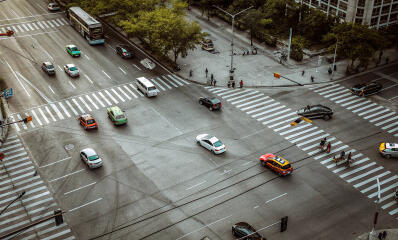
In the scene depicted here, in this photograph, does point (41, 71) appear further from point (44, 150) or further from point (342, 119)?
point (342, 119)

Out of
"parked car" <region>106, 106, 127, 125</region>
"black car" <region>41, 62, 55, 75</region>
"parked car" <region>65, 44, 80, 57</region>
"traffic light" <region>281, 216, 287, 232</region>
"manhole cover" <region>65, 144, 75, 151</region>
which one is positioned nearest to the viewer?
"traffic light" <region>281, 216, 287, 232</region>

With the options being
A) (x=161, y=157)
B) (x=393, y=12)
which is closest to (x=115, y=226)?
(x=161, y=157)

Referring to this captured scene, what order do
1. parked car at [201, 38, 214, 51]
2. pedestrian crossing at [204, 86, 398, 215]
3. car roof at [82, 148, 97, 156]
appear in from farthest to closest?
parked car at [201, 38, 214, 51] < car roof at [82, 148, 97, 156] < pedestrian crossing at [204, 86, 398, 215]

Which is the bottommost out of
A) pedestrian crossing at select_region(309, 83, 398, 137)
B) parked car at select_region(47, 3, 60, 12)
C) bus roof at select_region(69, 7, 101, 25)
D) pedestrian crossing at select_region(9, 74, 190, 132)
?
pedestrian crossing at select_region(9, 74, 190, 132)

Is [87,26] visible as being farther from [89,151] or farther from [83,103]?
[89,151]

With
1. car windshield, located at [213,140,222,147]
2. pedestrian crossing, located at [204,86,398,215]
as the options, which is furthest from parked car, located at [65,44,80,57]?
car windshield, located at [213,140,222,147]

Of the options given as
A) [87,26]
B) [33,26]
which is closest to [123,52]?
[87,26]

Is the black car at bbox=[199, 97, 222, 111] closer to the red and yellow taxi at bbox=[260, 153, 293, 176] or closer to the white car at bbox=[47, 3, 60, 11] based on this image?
the red and yellow taxi at bbox=[260, 153, 293, 176]

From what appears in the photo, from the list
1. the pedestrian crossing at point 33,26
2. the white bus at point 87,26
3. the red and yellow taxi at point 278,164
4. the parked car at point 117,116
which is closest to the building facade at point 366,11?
the red and yellow taxi at point 278,164
